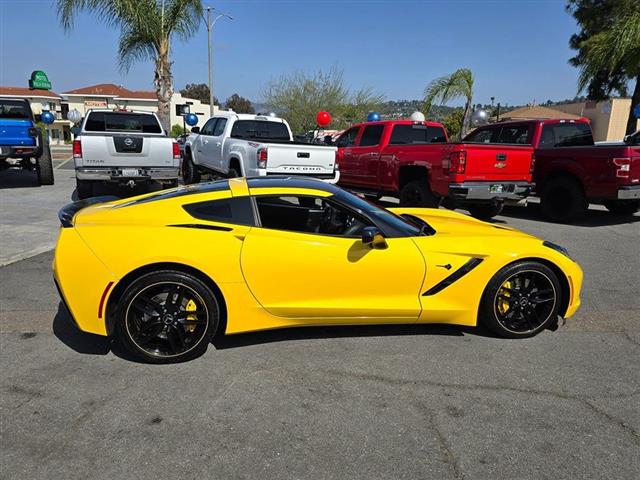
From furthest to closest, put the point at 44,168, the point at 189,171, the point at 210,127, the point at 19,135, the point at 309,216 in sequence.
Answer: the point at 189,171 → the point at 44,168 → the point at 210,127 → the point at 19,135 → the point at 309,216

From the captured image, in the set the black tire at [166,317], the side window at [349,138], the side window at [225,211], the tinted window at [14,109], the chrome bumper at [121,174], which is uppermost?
the tinted window at [14,109]

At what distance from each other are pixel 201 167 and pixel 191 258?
9.92 meters

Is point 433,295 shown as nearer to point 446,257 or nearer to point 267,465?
point 446,257

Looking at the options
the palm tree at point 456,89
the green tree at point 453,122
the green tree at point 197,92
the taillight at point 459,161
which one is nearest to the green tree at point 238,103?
the green tree at point 197,92

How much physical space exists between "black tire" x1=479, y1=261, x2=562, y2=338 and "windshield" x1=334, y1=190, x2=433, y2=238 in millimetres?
752

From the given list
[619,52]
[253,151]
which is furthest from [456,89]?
[253,151]

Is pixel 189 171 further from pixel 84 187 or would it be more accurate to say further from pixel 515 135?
pixel 515 135

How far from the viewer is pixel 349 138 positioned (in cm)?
1176

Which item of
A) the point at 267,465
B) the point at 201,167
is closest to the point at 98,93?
the point at 201,167

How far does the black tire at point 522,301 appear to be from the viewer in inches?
156

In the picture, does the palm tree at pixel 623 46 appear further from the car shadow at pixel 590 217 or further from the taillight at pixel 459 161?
the taillight at pixel 459 161

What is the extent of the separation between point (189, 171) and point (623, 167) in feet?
35.3

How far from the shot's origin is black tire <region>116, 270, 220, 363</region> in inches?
137

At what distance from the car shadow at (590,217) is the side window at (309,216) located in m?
7.04
